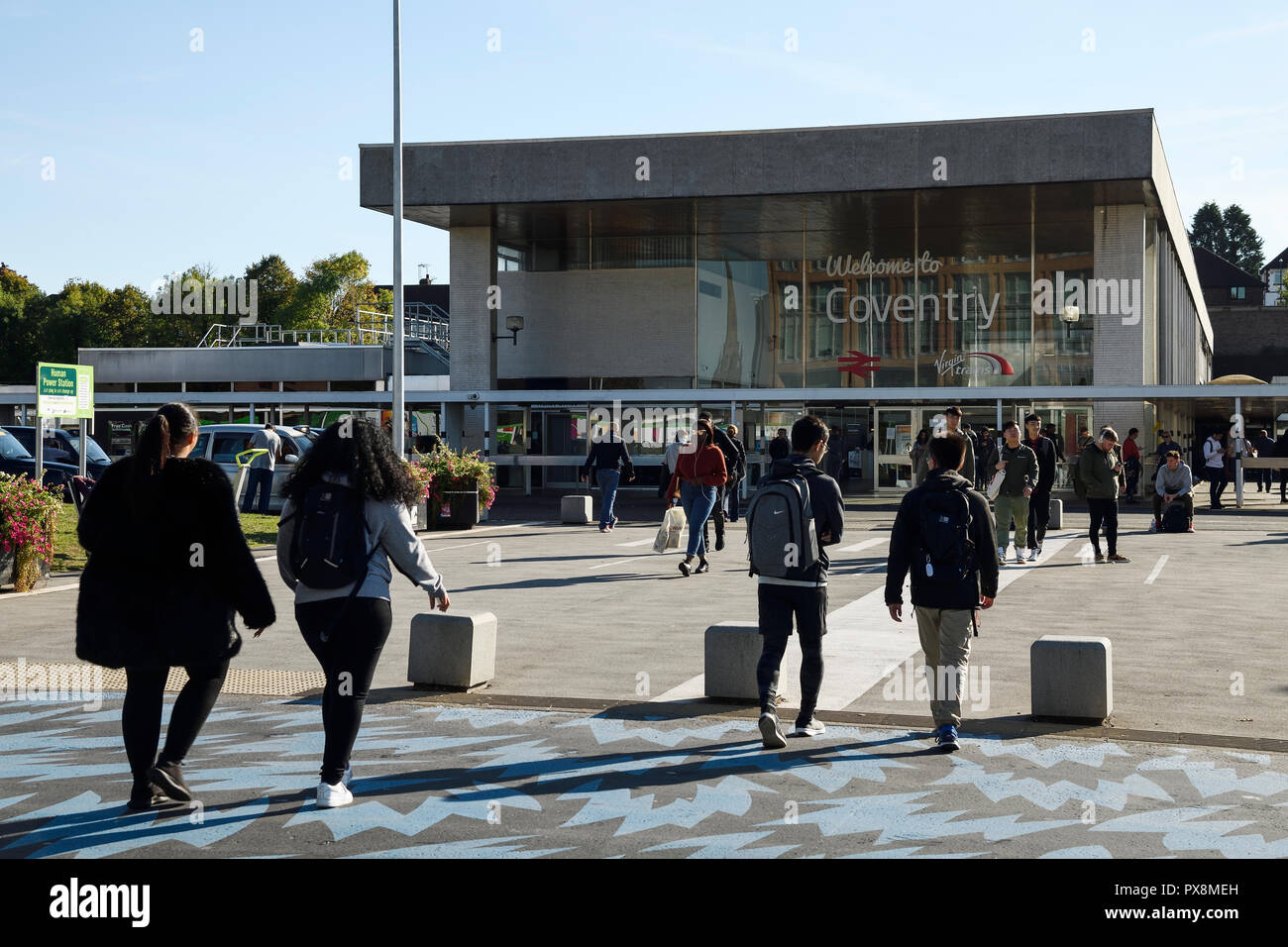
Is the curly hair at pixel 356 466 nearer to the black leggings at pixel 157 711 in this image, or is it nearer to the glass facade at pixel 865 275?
the black leggings at pixel 157 711

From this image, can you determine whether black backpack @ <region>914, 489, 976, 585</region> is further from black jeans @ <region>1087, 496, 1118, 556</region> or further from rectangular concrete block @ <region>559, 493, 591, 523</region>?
rectangular concrete block @ <region>559, 493, 591, 523</region>

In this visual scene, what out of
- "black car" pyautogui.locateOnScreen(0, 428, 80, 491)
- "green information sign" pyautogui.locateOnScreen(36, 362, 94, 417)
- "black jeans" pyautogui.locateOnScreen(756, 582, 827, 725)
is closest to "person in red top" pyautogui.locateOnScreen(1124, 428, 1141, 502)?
"black car" pyautogui.locateOnScreen(0, 428, 80, 491)

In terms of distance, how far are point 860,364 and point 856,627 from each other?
25.0 m

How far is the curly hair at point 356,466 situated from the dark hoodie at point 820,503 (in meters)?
2.28

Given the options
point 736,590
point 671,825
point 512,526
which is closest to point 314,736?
point 671,825

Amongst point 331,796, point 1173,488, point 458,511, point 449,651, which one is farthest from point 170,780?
point 1173,488

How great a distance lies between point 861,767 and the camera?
6.53 metres

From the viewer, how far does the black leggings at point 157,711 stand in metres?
5.65

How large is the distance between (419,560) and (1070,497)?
29.2 meters

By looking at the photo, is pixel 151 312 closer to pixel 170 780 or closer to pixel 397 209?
pixel 397 209

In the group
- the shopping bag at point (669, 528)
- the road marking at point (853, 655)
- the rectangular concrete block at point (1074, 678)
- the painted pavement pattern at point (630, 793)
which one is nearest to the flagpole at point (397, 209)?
the shopping bag at point (669, 528)

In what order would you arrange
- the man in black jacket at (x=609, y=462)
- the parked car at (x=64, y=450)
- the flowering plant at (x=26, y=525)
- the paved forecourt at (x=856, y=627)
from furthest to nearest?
the parked car at (x=64, y=450)
the man in black jacket at (x=609, y=462)
the flowering plant at (x=26, y=525)
the paved forecourt at (x=856, y=627)

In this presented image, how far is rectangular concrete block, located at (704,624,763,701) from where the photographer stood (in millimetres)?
8148

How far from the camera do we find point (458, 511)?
2327 centimetres
